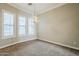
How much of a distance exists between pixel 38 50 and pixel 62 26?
0.77 meters

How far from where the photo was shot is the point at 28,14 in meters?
2.15

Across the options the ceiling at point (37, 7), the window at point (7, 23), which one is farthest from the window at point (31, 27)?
the window at point (7, 23)

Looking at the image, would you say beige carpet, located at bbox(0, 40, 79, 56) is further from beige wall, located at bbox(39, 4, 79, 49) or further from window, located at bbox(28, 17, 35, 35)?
window, located at bbox(28, 17, 35, 35)

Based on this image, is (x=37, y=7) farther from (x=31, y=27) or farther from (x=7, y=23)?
(x=7, y=23)

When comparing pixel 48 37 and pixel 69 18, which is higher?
pixel 69 18

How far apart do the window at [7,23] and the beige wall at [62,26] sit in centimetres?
68

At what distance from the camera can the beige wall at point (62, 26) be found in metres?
2.09

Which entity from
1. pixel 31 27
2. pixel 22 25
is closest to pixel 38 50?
pixel 31 27

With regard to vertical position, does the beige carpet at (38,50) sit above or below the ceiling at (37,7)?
below

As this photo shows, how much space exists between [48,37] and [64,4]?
83cm

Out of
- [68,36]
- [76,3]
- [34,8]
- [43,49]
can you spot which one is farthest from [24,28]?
[76,3]

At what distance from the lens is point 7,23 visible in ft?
6.79

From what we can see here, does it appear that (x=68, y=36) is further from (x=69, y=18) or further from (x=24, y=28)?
(x=24, y=28)

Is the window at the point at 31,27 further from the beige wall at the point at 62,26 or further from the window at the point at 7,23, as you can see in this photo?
the window at the point at 7,23
